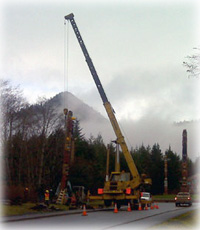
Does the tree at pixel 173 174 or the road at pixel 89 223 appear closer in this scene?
the road at pixel 89 223

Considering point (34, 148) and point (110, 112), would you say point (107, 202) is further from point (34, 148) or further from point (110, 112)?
point (34, 148)

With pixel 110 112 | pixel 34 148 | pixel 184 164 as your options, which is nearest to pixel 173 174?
pixel 184 164

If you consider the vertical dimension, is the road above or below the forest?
below

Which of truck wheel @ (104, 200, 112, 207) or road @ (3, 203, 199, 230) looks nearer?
road @ (3, 203, 199, 230)

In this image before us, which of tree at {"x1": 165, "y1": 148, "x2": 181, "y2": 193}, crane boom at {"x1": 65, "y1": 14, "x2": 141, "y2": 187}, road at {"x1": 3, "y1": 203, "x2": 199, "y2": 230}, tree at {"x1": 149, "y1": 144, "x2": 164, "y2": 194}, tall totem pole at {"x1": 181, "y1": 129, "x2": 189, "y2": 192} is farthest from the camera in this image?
tree at {"x1": 165, "y1": 148, "x2": 181, "y2": 193}

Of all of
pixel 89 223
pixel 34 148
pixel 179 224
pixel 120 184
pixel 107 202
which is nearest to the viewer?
pixel 179 224

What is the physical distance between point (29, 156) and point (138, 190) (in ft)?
75.4

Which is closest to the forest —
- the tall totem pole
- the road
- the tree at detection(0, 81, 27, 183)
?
the tree at detection(0, 81, 27, 183)

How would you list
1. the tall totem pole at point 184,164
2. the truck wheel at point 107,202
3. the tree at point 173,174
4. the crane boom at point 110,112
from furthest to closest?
the tree at point 173,174 → the tall totem pole at point 184,164 → the truck wheel at point 107,202 → the crane boom at point 110,112

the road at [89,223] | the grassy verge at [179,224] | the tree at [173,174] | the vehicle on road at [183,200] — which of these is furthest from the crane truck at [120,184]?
the tree at [173,174]

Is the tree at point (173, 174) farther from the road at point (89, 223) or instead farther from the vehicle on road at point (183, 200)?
the road at point (89, 223)

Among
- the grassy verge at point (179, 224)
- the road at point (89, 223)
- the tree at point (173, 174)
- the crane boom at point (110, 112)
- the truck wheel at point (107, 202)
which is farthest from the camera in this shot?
the tree at point (173, 174)

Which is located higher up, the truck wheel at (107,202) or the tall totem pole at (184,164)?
the tall totem pole at (184,164)

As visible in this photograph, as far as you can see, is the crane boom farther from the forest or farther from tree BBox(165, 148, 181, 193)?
tree BBox(165, 148, 181, 193)
